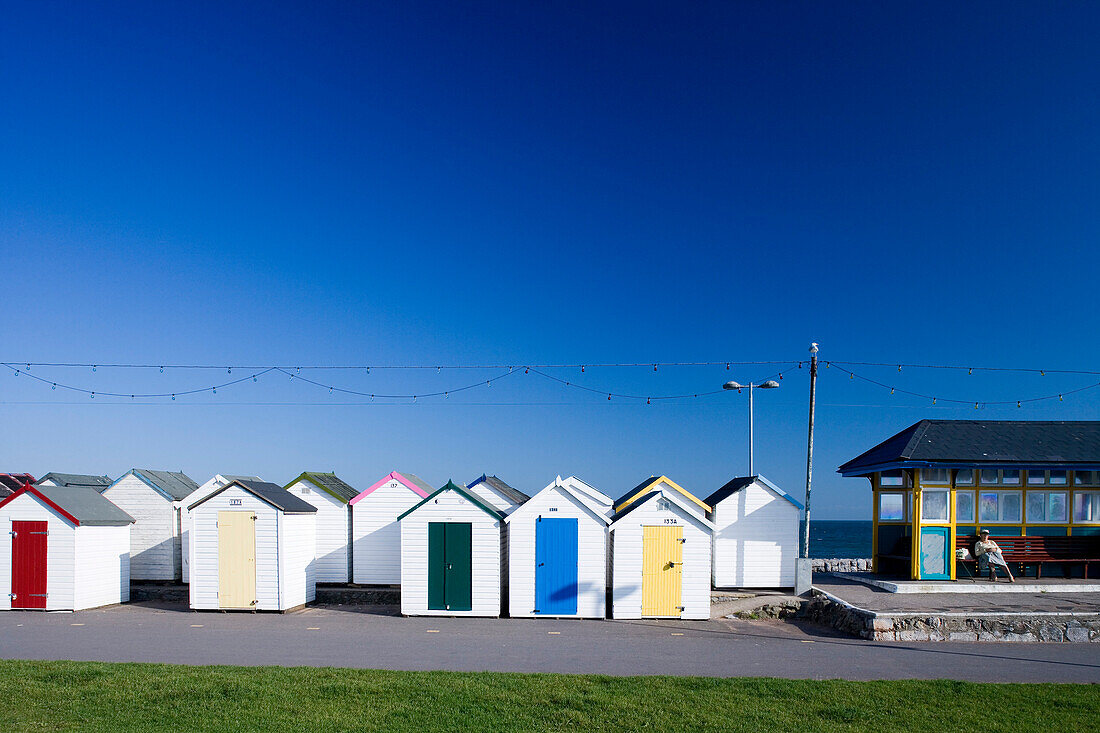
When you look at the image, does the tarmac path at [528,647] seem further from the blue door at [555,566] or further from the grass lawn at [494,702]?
the grass lawn at [494,702]

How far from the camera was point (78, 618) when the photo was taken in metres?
17.8

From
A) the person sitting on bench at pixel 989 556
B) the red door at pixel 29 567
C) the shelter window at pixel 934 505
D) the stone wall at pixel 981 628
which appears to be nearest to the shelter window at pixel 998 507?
the person sitting on bench at pixel 989 556

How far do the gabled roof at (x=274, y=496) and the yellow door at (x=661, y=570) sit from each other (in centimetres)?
829

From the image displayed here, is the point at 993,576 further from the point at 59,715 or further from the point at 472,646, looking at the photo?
the point at 59,715

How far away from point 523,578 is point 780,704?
8675 mm

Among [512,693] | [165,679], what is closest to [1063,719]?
[512,693]

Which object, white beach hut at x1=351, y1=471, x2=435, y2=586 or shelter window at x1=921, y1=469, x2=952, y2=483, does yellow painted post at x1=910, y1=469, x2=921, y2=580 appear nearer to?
shelter window at x1=921, y1=469, x2=952, y2=483

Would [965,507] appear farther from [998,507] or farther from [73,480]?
[73,480]

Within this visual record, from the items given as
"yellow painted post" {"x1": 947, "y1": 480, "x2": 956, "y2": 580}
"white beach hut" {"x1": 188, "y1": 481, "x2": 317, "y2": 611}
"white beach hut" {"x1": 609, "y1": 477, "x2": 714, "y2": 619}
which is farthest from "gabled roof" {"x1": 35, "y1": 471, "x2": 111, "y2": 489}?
"yellow painted post" {"x1": 947, "y1": 480, "x2": 956, "y2": 580}

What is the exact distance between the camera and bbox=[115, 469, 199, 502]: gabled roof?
2211cm

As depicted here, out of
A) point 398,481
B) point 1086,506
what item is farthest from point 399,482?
point 1086,506

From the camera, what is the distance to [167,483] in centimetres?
2294

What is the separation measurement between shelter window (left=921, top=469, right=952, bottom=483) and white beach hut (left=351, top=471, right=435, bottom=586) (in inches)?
502

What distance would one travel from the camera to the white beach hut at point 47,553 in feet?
61.7
